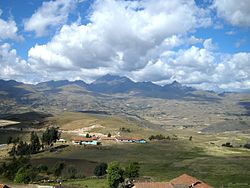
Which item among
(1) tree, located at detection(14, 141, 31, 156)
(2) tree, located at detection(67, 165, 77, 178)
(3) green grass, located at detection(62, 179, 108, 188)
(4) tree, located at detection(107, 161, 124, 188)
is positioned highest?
(1) tree, located at detection(14, 141, 31, 156)

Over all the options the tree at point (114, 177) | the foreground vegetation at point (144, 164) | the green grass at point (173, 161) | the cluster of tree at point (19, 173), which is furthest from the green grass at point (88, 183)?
the green grass at point (173, 161)

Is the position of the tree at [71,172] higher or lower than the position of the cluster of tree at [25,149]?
lower

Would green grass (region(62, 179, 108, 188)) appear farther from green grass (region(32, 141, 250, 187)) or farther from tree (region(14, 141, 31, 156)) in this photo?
tree (region(14, 141, 31, 156))

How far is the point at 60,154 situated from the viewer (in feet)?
562

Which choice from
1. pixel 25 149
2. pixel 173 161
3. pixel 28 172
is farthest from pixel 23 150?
pixel 28 172

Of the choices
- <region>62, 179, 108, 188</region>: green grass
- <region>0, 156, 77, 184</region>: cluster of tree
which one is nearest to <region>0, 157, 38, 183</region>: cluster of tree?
<region>0, 156, 77, 184</region>: cluster of tree

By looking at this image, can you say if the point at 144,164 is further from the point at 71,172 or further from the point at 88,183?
the point at 88,183

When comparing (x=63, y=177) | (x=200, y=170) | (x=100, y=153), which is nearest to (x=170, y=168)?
(x=200, y=170)

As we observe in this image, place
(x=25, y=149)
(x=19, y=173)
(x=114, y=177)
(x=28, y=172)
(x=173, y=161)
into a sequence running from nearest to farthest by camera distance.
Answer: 1. (x=114, y=177)
2. (x=19, y=173)
3. (x=28, y=172)
4. (x=173, y=161)
5. (x=25, y=149)

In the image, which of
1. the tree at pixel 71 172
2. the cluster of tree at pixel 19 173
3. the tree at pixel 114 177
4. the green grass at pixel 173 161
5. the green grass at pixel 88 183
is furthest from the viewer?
the tree at pixel 71 172

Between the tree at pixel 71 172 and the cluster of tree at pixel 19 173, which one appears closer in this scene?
the cluster of tree at pixel 19 173

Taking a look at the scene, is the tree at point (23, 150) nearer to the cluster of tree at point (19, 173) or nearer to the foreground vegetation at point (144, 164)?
the foreground vegetation at point (144, 164)

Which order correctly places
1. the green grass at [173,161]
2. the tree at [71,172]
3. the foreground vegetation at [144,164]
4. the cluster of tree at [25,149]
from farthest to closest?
the cluster of tree at [25,149] < the tree at [71,172] < the green grass at [173,161] < the foreground vegetation at [144,164]

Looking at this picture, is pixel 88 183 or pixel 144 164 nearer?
pixel 88 183
